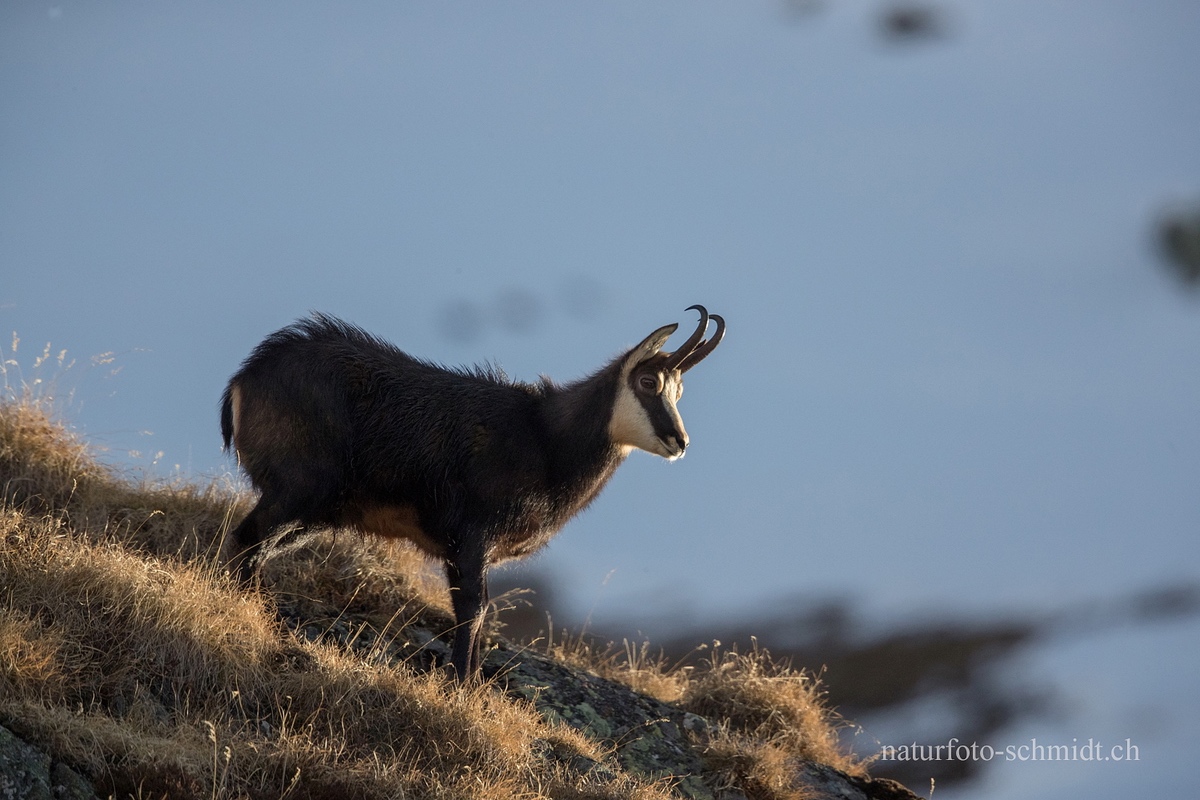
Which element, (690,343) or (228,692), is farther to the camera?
(690,343)

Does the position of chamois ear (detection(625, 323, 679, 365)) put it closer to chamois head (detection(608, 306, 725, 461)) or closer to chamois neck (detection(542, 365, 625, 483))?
chamois head (detection(608, 306, 725, 461))

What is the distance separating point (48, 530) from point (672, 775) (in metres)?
4.53

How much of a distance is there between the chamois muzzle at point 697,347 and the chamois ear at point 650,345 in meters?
0.15

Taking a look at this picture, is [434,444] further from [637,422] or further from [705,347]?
[705,347]

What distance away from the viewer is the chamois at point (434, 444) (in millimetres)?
9273

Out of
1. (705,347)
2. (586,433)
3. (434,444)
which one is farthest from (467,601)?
(705,347)

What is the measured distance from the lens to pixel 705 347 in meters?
10.0

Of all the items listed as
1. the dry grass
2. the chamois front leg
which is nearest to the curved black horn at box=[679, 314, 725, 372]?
the chamois front leg

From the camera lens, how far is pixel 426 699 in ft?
27.4

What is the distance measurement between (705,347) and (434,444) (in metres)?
2.19

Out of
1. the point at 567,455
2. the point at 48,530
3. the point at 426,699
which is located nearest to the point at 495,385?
the point at 567,455

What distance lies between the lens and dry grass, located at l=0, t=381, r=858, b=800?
271 inches

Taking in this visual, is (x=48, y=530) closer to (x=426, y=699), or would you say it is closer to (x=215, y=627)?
(x=215, y=627)

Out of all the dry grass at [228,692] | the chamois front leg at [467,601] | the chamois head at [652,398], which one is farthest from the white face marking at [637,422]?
the dry grass at [228,692]
